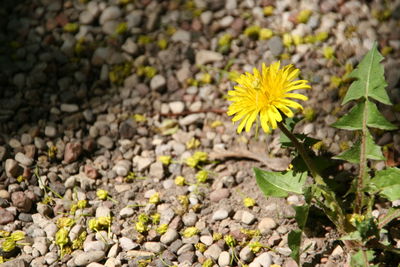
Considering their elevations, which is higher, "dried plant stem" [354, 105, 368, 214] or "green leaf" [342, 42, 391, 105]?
"green leaf" [342, 42, 391, 105]

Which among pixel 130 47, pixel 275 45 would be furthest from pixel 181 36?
pixel 275 45

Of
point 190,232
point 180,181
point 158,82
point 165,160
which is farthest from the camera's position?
point 158,82

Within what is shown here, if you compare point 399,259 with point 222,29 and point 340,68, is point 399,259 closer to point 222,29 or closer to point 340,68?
point 340,68

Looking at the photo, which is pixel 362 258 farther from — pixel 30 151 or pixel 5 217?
pixel 30 151

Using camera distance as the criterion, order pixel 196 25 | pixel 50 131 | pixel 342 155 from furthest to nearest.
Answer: pixel 196 25 → pixel 50 131 → pixel 342 155

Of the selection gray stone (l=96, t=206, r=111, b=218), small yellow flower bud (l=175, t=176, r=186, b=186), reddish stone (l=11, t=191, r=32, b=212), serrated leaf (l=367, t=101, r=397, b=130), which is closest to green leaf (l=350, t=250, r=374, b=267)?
serrated leaf (l=367, t=101, r=397, b=130)

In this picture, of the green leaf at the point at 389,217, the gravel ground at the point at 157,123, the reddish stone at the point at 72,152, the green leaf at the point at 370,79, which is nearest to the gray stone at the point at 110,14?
the gravel ground at the point at 157,123

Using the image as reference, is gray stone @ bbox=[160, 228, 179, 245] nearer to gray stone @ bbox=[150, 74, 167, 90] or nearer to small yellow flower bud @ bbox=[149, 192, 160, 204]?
small yellow flower bud @ bbox=[149, 192, 160, 204]
